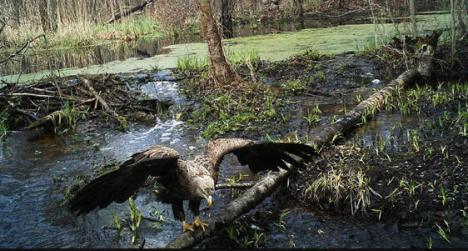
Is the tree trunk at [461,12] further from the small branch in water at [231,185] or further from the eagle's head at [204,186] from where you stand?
the eagle's head at [204,186]

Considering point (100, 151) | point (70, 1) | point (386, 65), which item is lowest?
point (100, 151)

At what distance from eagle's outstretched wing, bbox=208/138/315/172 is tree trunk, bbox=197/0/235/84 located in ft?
13.9

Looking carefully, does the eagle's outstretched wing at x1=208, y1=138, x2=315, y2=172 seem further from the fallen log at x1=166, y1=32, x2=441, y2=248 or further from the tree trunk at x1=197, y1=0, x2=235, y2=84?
the tree trunk at x1=197, y1=0, x2=235, y2=84

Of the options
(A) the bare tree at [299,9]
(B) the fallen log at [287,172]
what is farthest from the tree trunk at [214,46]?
(A) the bare tree at [299,9]

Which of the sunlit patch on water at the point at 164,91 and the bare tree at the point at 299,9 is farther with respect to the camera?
the bare tree at the point at 299,9

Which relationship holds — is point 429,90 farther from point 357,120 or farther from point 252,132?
point 252,132

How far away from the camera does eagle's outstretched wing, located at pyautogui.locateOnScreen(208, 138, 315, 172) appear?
3346 mm

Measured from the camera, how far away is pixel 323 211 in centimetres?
380

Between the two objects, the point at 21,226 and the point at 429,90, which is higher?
the point at 429,90

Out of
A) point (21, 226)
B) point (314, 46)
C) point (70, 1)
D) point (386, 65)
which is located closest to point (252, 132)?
point (21, 226)

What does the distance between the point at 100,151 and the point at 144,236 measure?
246 centimetres

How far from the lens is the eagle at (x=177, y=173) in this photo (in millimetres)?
2648

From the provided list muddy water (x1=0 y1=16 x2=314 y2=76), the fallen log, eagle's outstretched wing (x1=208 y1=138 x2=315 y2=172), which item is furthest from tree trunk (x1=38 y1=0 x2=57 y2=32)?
eagle's outstretched wing (x1=208 y1=138 x2=315 y2=172)

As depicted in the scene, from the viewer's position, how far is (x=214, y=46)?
297 inches
